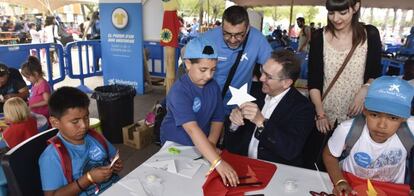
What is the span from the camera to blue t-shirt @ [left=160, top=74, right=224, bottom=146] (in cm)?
171

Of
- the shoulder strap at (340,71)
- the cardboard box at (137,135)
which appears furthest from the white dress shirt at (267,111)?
the cardboard box at (137,135)

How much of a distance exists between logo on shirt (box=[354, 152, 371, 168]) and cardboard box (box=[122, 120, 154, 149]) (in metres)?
2.92

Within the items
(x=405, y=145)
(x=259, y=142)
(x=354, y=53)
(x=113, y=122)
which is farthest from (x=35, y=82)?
(x=405, y=145)

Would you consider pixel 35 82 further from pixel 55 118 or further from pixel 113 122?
pixel 55 118

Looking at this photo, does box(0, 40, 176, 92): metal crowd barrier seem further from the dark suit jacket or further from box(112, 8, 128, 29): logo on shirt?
the dark suit jacket

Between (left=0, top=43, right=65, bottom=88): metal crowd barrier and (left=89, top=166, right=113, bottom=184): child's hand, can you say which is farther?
(left=0, top=43, right=65, bottom=88): metal crowd barrier

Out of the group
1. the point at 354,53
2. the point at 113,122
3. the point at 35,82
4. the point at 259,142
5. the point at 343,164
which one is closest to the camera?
the point at 343,164

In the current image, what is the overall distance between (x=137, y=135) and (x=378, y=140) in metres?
3.04

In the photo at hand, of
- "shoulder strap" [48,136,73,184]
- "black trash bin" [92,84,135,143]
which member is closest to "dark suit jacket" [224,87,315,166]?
"shoulder strap" [48,136,73,184]

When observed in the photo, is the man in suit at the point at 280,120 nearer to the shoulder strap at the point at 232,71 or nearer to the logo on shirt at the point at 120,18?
the shoulder strap at the point at 232,71

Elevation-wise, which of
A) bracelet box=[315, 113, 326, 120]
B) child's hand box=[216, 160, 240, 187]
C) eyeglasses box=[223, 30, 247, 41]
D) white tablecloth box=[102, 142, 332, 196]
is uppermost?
eyeglasses box=[223, 30, 247, 41]

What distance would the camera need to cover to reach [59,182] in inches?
61.2

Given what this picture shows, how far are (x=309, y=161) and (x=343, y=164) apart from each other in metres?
0.47

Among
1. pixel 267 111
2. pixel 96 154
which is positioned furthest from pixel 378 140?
pixel 96 154
